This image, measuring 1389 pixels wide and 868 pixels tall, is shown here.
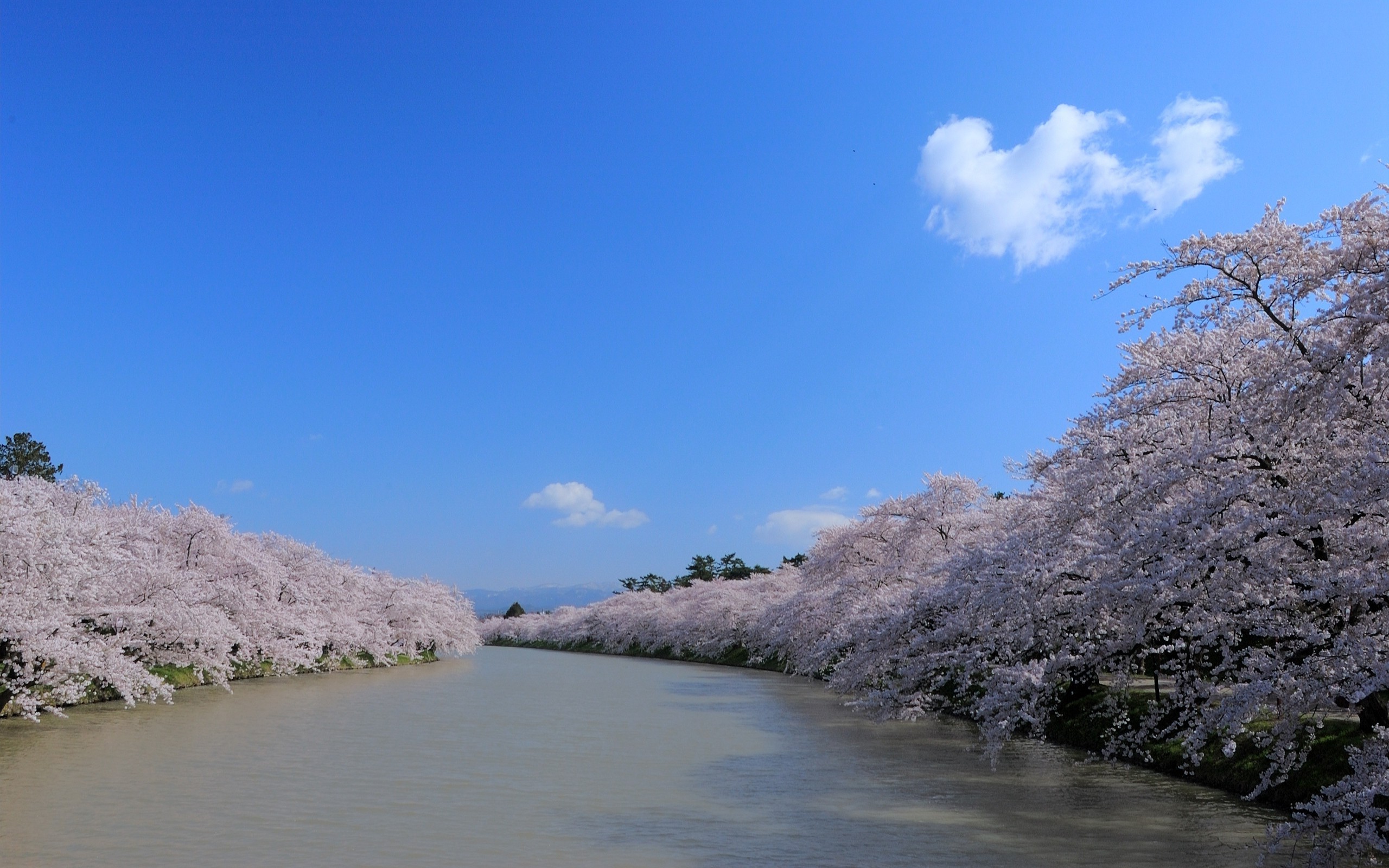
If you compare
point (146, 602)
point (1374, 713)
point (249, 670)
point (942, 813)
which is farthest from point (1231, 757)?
point (249, 670)

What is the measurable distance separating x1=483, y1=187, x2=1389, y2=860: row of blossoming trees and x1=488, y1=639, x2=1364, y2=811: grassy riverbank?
12.9 inches

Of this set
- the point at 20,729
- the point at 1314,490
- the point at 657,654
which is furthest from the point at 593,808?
the point at 657,654

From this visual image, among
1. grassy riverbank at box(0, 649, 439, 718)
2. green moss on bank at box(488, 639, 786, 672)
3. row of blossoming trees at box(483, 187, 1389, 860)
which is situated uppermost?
row of blossoming trees at box(483, 187, 1389, 860)

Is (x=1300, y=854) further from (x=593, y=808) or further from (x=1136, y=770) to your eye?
(x=593, y=808)

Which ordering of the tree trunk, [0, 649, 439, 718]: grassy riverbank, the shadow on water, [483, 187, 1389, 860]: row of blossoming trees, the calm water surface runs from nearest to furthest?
[483, 187, 1389, 860]: row of blossoming trees, the calm water surface, the shadow on water, the tree trunk, [0, 649, 439, 718]: grassy riverbank

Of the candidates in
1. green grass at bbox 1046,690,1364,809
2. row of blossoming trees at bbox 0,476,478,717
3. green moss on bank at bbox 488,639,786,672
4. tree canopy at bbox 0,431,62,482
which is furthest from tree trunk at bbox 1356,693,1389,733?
tree canopy at bbox 0,431,62,482

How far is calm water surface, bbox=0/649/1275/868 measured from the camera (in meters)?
11.6

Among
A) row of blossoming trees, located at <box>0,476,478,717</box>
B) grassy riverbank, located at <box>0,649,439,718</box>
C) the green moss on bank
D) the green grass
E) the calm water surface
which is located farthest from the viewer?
the green moss on bank

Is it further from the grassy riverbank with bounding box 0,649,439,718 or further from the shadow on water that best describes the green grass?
the grassy riverbank with bounding box 0,649,439,718

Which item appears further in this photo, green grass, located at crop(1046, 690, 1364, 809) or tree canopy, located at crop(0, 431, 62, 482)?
tree canopy, located at crop(0, 431, 62, 482)

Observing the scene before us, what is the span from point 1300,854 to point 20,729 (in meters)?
24.6

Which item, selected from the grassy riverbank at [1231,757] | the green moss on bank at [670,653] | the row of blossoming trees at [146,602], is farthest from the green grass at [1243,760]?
the green moss on bank at [670,653]

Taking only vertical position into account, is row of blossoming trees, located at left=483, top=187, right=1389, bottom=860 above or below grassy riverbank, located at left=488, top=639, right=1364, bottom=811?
above

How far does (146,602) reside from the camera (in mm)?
26531
